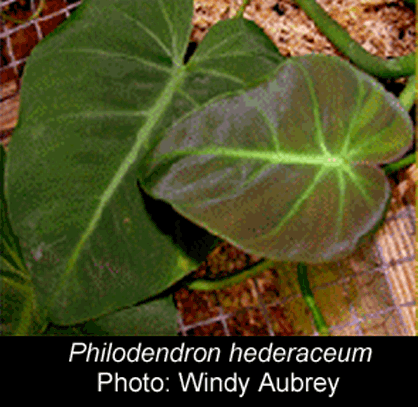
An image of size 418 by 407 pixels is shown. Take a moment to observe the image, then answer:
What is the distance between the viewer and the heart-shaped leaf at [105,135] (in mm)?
808

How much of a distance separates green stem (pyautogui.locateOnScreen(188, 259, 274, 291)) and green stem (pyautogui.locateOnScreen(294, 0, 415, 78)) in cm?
40

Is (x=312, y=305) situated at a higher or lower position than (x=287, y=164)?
lower

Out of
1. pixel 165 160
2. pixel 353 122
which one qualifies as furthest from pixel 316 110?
pixel 165 160

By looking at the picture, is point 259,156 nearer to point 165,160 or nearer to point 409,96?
point 165,160

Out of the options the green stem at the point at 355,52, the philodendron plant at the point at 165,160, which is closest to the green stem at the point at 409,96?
the green stem at the point at 355,52

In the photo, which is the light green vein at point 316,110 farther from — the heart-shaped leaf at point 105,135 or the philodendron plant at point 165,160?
the heart-shaped leaf at point 105,135

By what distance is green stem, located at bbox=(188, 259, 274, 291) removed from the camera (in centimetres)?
102

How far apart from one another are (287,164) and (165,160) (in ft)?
0.55

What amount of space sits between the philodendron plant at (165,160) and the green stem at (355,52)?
0.18 meters

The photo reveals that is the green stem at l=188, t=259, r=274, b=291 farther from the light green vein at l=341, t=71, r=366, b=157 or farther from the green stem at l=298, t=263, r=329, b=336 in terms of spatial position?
Answer: the light green vein at l=341, t=71, r=366, b=157

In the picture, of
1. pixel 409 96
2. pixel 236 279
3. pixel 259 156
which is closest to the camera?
pixel 259 156

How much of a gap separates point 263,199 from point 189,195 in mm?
101

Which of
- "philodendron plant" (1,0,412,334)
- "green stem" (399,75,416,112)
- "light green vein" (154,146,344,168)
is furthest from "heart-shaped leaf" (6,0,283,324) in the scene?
"green stem" (399,75,416,112)

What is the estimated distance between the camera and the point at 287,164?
2.43 feet
